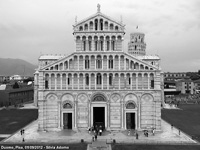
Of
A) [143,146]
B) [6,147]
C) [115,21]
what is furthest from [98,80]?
[6,147]

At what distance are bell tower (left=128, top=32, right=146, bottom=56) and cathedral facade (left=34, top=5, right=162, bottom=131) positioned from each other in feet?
260

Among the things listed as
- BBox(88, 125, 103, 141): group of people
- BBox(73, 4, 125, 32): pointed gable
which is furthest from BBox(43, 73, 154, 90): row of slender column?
BBox(73, 4, 125, 32): pointed gable

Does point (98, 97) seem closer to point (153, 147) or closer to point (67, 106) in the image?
point (67, 106)

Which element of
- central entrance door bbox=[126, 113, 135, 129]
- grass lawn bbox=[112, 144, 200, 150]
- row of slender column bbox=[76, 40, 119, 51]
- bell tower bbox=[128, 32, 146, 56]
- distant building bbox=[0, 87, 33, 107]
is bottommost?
grass lawn bbox=[112, 144, 200, 150]

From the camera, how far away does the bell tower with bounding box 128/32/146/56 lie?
118 meters

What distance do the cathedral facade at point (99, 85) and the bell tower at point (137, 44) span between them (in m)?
79.4

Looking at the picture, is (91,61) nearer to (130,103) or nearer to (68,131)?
(130,103)

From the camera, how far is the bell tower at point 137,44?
11834cm

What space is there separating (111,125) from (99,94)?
245 inches

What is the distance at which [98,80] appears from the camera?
132 feet

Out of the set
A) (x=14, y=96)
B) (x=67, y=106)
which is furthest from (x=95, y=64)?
(x=14, y=96)

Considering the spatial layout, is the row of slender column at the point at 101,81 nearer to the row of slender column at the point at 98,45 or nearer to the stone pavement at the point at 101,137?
the row of slender column at the point at 98,45

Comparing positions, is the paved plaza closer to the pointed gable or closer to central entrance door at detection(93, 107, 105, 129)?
central entrance door at detection(93, 107, 105, 129)

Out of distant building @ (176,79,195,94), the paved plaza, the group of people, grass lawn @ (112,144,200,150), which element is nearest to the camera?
grass lawn @ (112,144,200,150)
